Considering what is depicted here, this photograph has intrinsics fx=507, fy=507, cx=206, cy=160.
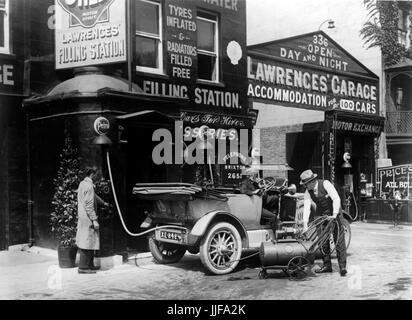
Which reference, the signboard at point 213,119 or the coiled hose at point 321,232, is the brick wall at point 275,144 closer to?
the signboard at point 213,119

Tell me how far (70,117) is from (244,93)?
6.01 metres

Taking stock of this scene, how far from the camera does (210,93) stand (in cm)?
1341

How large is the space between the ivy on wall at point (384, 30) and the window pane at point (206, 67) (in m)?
8.67

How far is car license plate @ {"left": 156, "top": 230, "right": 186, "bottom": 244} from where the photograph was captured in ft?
28.0

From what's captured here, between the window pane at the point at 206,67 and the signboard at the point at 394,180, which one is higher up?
the window pane at the point at 206,67

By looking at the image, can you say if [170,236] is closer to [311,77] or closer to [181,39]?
[181,39]

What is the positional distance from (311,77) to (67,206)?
9.52 meters

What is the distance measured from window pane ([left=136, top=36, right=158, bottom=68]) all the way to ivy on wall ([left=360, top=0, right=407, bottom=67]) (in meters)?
10.6

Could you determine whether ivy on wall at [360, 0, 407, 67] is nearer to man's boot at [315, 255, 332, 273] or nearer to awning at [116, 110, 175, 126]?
awning at [116, 110, 175, 126]

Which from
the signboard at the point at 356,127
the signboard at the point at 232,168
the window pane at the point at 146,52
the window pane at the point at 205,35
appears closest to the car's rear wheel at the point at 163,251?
the signboard at the point at 232,168

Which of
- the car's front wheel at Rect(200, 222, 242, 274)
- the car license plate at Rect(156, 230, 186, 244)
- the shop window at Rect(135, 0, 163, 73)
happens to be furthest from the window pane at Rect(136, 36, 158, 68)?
the car's front wheel at Rect(200, 222, 242, 274)

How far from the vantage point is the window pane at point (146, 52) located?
468 inches

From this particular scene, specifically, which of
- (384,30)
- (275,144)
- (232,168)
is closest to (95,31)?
(232,168)
